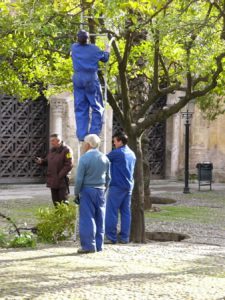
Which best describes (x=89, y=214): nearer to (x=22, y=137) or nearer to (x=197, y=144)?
(x=22, y=137)

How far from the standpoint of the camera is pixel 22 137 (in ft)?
81.7

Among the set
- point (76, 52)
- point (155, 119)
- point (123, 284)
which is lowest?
point (123, 284)

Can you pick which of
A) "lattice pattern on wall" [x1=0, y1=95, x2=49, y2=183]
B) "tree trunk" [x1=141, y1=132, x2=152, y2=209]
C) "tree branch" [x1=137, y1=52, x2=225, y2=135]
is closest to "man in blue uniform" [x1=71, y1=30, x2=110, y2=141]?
"tree branch" [x1=137, y1=52, x2=225, y2=135]

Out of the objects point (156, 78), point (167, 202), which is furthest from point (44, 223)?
point (167, 202)

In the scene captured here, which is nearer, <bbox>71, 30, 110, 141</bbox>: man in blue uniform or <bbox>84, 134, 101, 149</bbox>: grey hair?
<bbox>84, 134, 101, 149</bbox>: grey hair

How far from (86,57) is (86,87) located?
1.32ft

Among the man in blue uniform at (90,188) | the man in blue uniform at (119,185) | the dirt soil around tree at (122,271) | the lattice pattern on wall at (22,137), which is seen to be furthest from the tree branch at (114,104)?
the lattice pattern on wall at (22,137)

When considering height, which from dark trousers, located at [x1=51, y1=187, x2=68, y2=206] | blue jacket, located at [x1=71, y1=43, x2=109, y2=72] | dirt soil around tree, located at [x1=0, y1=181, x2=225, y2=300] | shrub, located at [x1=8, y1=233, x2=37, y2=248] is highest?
blue jacket, located at [x1=71, y1=43, x2=109, y2=72]

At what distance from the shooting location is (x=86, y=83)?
10.2 metres

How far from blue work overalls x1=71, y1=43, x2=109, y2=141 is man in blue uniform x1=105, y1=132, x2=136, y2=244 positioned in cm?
99

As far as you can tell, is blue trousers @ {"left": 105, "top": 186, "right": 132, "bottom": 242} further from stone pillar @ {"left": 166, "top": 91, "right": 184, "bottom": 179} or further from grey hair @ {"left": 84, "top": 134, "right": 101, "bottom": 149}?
stone pillar @ {"left": 166, "top": 91, "right": 184, "bottom": 179}

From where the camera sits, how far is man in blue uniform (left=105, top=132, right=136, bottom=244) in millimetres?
11266

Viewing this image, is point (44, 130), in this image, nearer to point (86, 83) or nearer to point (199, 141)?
point (199, 141)

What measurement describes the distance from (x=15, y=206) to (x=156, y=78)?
6709 mm
